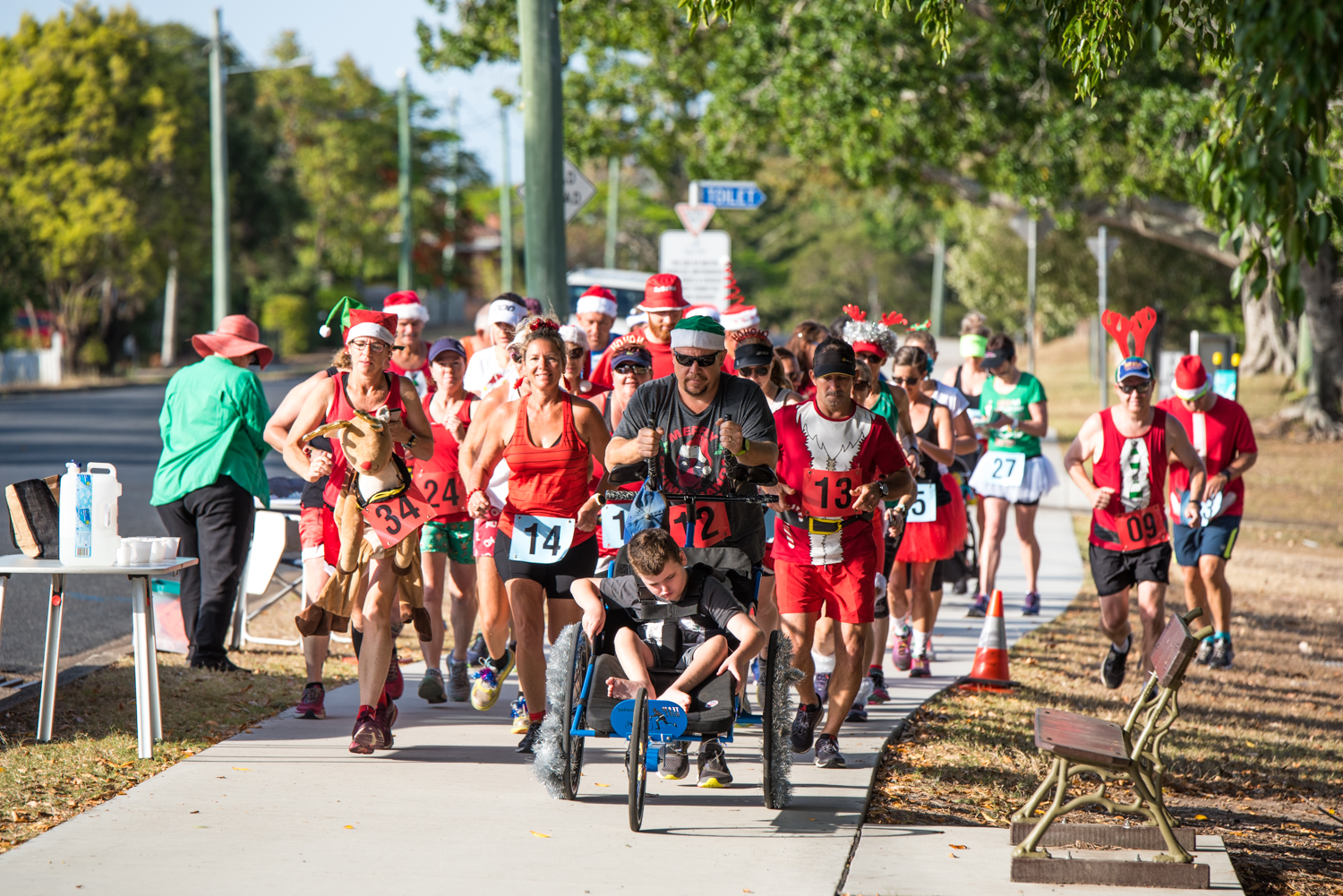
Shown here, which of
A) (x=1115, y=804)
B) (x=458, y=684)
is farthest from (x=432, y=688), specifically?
(x=1115, y=804)

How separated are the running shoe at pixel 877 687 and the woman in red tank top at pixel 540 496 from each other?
2001mm

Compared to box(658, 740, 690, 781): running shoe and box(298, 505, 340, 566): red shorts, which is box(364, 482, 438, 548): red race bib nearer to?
box(298, 505, 340, 566): red shorts

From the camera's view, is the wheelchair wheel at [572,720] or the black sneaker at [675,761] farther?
the black sneaker at [675,761]

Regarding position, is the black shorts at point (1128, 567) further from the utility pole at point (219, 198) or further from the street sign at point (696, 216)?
the utility pole at point (219, 198)

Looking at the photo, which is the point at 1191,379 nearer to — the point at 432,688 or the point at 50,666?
the point at 432,688

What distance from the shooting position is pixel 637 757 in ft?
16.8

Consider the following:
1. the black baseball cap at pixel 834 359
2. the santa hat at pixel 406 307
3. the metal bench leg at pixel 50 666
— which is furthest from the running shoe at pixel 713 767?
the santa hat at pixel 406 307

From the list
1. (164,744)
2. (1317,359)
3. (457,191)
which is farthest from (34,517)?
(457,191)

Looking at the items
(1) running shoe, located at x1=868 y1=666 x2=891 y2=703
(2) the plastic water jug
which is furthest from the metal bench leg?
(1) running shoe, located at x1=868 y1=666 x2=891 y2=703

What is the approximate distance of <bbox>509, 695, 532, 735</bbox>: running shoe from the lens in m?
6.74

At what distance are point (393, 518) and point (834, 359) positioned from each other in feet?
6.74

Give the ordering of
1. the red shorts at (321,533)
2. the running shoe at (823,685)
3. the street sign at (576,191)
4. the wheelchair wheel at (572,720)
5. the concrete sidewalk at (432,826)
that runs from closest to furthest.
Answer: the concrete sidewalk at (432,826)
the wheelchair wheel at (572,720)
the red shorts at (321,533)
the running shoe at (823,685)
the street sign at (576,191)

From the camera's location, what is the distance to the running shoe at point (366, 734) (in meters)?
6.25

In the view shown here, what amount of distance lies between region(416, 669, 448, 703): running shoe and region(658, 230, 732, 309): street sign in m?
9.17
